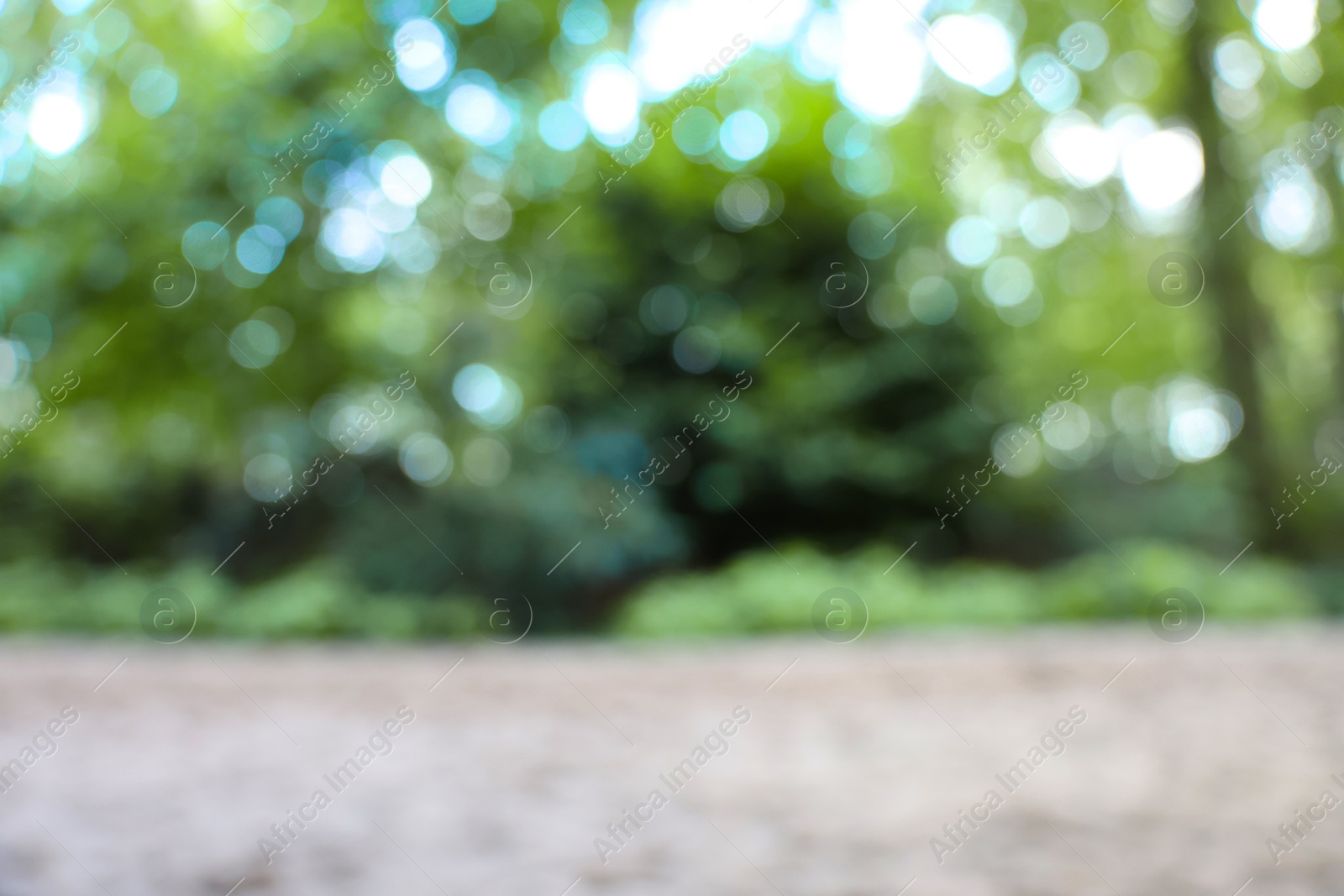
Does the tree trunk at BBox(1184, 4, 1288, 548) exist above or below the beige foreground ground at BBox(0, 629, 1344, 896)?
above

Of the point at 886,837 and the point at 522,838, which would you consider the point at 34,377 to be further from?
the point at 886,837

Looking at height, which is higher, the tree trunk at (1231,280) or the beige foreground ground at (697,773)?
the tree trunk at (1231,280)

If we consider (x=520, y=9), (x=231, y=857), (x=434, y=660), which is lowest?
(x=434, y=660)

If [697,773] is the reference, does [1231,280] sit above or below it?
above

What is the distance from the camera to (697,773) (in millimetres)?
3363

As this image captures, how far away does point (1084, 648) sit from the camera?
18.7ft

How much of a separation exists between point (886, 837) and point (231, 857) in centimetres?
196

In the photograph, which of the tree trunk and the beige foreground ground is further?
the tree trunk

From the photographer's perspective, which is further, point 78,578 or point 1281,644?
point 78,578

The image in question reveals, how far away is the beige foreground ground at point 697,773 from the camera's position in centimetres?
233

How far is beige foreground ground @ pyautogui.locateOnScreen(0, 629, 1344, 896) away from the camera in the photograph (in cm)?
233

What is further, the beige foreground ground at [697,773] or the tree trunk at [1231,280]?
the tree trunk at [1231,280]

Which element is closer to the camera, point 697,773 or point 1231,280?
point 697,773

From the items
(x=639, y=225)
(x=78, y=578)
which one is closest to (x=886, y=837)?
(x=639, y=225)
